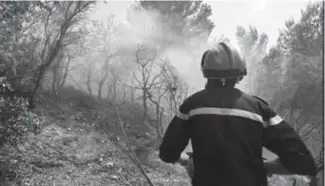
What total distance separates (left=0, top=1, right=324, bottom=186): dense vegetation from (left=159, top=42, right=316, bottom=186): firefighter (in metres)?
2.92

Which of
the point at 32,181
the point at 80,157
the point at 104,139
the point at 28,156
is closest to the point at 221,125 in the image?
the point at 32,181

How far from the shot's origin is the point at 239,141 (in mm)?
1324

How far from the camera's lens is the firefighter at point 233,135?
131 centimetres

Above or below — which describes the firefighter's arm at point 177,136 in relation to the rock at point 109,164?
above

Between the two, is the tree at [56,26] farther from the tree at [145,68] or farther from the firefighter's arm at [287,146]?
the firefighter's arm at [287,146]

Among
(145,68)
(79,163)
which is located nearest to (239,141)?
(79,163)

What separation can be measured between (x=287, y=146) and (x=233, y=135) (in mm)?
286

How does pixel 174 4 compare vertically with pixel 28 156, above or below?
above

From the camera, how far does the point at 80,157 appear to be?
8242 millimetres

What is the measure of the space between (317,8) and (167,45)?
13856 millimetres

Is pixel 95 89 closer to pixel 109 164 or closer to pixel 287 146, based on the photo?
pixel 109 164

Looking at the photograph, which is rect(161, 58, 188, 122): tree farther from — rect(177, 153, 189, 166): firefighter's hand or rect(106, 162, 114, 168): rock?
rect(177, 153, 189, 166): firefighter's hand

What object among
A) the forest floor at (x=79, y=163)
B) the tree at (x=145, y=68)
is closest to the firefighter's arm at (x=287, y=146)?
the forest floor at (x=79, y=163)

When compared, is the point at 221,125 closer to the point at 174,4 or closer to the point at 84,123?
the point at 84,123
